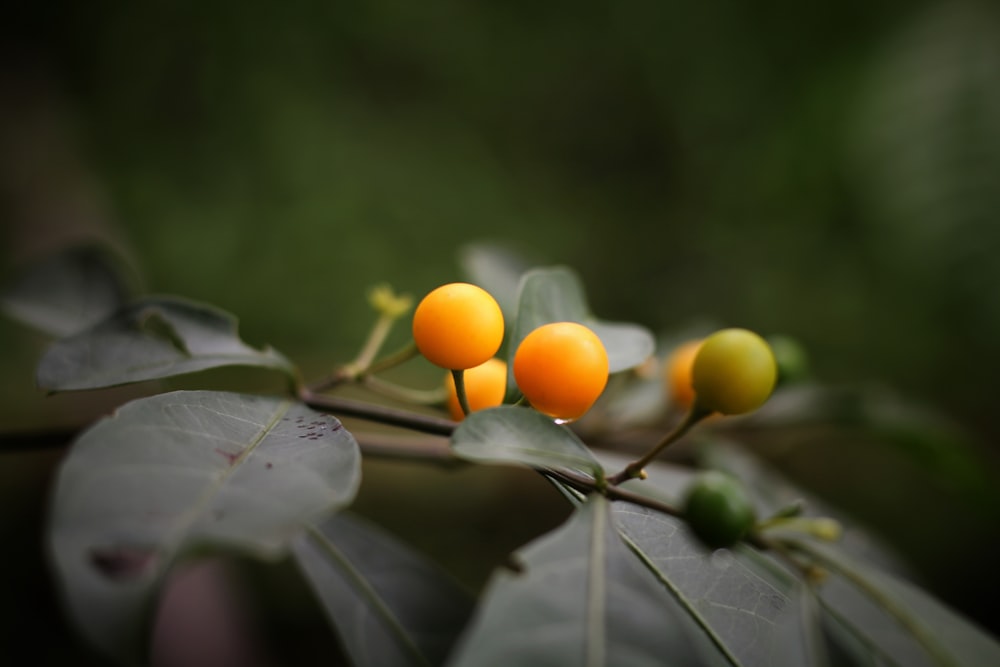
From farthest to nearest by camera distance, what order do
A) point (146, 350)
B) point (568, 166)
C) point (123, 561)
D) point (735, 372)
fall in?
point (568, 166) → point (146, 350) → point (735, 372) → point (123, 561)

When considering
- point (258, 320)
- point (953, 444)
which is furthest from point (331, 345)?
point (953, 444)

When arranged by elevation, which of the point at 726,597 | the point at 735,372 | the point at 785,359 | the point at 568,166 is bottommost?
the point at 726,597

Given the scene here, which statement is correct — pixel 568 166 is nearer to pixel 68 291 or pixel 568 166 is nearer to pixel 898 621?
pixel 68 291

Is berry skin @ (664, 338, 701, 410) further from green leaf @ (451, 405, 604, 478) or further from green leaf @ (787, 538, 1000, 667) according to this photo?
green leaf @ (451, 405, 604, 478)

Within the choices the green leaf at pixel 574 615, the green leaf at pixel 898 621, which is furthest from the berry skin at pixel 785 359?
the green leaf at pixel 574 615

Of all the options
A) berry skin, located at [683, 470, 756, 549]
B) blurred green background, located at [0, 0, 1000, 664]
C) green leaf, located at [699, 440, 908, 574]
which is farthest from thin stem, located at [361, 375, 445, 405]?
blurred green background, located at [0, 0, 1000, 664]

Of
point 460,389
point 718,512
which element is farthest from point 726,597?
point 460,389
